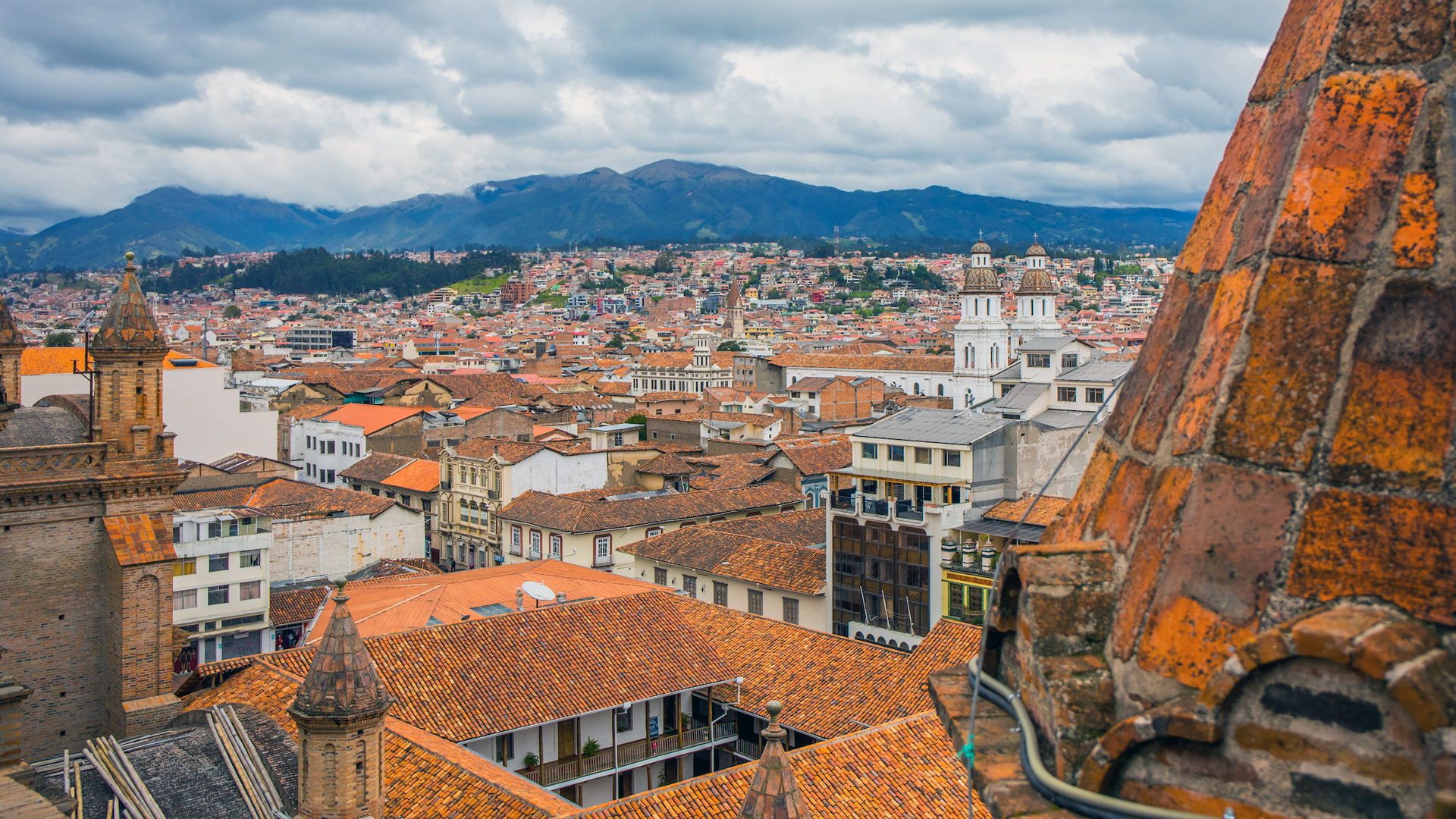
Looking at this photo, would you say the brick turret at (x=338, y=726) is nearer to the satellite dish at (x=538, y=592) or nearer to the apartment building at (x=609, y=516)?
the satellite dish at (x=538, y=592)

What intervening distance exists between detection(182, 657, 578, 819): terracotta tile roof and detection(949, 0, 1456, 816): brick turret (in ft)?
37.1

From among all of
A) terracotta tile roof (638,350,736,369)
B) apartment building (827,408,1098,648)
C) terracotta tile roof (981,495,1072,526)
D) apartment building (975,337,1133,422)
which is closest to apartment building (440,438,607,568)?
apartment building (827,408,1098,648)

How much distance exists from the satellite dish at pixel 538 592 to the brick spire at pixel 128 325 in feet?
29.1

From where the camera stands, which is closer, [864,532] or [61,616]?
[61,616]

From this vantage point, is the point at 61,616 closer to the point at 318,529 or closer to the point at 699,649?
the point at 699,649

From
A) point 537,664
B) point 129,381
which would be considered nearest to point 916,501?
point 537,664

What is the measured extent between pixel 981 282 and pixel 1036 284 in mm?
4509

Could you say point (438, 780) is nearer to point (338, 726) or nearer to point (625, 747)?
point (338, 726)

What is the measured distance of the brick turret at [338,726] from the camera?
11523mm

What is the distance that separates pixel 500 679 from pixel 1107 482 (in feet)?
55.9

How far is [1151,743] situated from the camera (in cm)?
234

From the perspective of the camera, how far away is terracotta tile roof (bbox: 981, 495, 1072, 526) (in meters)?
24.4

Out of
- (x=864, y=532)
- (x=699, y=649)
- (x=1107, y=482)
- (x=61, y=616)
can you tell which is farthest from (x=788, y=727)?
(x=1107, y=482)

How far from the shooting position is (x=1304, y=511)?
2.22 meters
